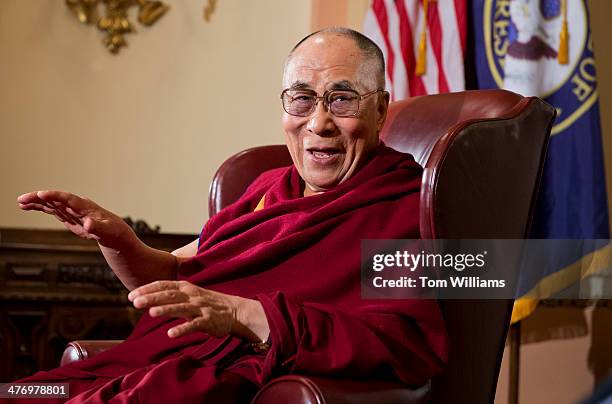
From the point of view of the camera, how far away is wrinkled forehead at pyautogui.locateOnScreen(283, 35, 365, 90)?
5.74ft

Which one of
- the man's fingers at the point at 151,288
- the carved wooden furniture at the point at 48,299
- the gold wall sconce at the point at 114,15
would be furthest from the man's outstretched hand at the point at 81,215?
the gold wall sconce at the point at 114,15

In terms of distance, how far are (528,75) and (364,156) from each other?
1.21 metres

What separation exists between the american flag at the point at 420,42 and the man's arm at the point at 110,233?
55.4 inches

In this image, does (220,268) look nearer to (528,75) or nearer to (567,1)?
(528,75)

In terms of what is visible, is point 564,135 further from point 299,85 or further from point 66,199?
point 66,199

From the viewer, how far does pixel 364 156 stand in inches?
70.4

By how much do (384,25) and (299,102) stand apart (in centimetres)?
145

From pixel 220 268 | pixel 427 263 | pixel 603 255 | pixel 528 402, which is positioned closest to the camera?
pixel 427 263

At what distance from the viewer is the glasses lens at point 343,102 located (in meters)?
1.75

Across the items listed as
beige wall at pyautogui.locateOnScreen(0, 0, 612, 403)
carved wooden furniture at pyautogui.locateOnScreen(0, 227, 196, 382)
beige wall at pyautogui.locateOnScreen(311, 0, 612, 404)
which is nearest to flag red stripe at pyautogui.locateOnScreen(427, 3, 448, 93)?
beige wall at pyautogui.locateOnScreen(0, 0, 612, 403)

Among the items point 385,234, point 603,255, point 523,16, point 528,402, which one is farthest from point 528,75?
point 385,234

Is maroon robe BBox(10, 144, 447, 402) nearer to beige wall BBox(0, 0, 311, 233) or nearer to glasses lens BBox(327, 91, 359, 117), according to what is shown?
glasses lens BBox(327, 91, 359, 117)

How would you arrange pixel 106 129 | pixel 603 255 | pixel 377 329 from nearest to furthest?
pixel 377 329 < pixel 603 255 < pixel 106 129

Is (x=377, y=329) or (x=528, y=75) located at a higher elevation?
(x=528, y=75)
